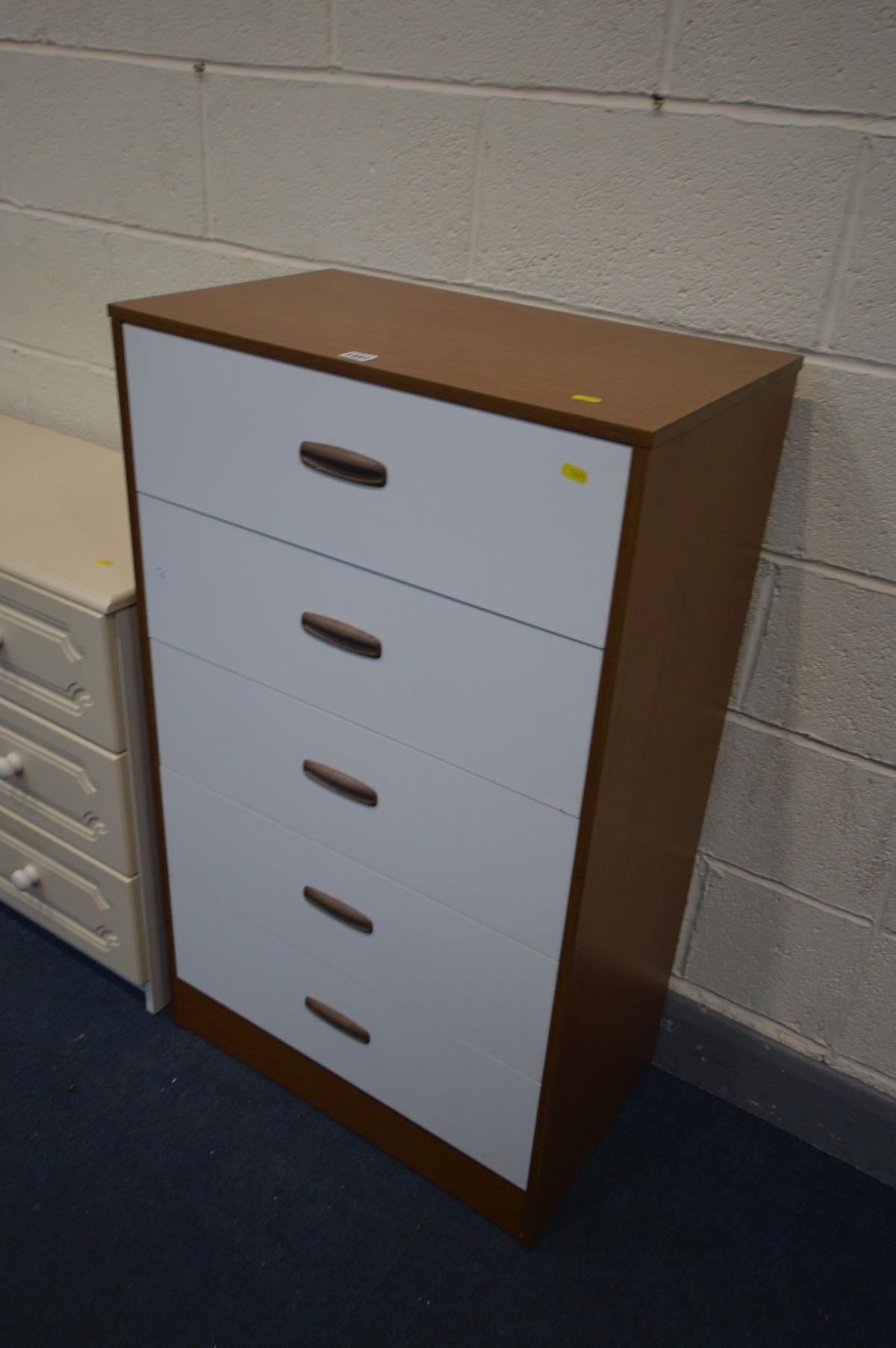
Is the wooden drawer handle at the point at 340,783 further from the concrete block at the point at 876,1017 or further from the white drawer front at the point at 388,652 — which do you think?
the concrete block at the point at 876,1017

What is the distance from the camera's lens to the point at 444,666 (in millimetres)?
1158

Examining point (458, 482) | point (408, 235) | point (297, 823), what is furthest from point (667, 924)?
point (408, 235)

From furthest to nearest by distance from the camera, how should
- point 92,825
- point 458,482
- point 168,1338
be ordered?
point 92,825 < point 168,1338 < point 458,482

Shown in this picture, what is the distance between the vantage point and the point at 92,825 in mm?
1646

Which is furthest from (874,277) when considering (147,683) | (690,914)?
(147,683)

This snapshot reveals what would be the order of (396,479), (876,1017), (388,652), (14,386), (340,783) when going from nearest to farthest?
(396,479) < (388,652) < (340,783) < (876,1017) < (14,386)

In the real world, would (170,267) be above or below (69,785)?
above

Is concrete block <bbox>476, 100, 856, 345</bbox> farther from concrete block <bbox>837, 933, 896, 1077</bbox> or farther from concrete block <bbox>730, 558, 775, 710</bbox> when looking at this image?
concrete block <bbox>837, 933, 896, 1077</bbox>

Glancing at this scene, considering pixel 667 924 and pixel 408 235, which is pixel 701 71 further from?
pixel 667 924

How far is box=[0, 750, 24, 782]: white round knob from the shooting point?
66.2 inches

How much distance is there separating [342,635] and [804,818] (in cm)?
72

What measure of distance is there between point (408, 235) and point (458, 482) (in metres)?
0.65

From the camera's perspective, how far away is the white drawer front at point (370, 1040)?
1379 mm

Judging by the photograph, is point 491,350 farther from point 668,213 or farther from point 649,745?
point 649,745
